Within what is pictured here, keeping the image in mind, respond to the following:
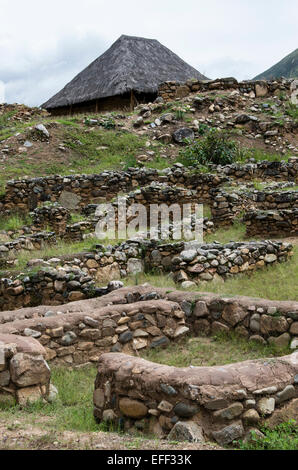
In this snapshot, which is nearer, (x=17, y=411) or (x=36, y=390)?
(x=17, y=411)

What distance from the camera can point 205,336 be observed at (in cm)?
516

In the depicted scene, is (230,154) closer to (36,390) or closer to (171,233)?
(171,233)

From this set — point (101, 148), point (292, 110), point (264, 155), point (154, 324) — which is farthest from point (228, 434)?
point (292, 110)

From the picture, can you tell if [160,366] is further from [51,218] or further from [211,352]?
[51,218]

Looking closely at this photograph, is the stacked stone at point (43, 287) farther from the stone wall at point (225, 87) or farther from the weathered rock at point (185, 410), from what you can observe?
the stone wall at point (225, 87)

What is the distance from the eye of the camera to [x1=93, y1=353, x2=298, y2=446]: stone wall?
3.03 m

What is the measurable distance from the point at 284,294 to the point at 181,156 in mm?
8707

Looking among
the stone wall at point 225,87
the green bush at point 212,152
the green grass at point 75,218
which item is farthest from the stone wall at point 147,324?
the stone wall at point 225,87

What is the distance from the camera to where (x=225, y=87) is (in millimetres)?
17953

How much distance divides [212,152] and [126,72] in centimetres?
945

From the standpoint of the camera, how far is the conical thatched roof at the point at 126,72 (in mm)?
20625

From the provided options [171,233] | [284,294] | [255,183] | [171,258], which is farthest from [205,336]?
[255,183]

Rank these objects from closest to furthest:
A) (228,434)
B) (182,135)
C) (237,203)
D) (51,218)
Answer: (228,434) < (237,203) < (51,218) < (182,135)

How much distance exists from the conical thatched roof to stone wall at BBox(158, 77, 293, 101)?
220cm
